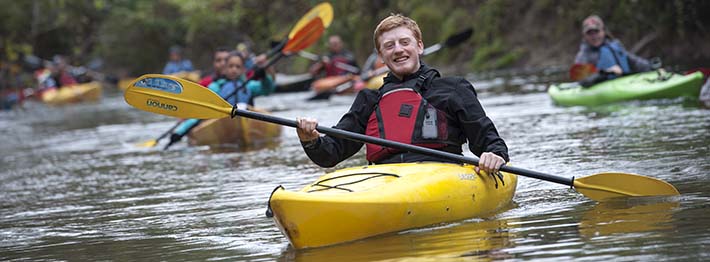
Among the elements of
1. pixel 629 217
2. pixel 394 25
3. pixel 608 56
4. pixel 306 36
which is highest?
pixel 306 36

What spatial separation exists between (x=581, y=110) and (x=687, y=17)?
486 centimetres

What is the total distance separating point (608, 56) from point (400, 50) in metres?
6.41

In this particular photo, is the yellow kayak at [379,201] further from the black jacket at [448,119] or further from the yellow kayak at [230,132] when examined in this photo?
the yellow kayak at [230,132]

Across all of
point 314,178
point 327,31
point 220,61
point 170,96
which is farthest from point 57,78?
point 170,96

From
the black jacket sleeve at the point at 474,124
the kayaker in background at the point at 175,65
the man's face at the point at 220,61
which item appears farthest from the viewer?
the kayaker in background at the point at 175,65

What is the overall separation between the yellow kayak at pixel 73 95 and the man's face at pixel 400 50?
20642 mm

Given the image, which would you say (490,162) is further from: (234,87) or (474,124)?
(234,87)

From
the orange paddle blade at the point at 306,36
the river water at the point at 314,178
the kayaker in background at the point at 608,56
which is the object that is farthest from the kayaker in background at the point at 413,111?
the kayaker in background at the point at 608,56

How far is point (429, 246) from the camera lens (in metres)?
4.30

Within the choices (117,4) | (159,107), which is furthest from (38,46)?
(159,107)

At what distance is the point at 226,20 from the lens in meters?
33.7

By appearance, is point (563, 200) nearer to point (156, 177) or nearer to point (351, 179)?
point (351, 179)

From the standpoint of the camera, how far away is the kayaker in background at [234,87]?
1028cm

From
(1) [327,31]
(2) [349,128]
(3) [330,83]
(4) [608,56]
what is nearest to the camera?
(2) [349,128]
